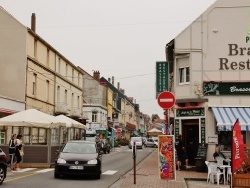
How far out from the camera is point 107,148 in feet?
140

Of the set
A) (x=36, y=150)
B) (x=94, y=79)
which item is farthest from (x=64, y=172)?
(x=94, y=79)

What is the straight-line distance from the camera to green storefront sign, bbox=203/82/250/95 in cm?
2269

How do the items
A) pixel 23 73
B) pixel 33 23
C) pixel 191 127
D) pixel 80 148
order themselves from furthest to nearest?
pixel 33 23
pixel 23 73
pixel 191 127
pixel 80 148

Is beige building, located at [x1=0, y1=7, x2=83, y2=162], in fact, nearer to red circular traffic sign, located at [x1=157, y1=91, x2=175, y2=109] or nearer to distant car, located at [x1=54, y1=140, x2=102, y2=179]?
distant car, located at [x1=54, y1=140, x2=102, y2=179]

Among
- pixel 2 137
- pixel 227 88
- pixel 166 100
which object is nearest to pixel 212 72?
pixel 227 88

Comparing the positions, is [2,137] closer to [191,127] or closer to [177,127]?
[177,127]

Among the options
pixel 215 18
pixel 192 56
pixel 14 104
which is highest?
pixel 215 18

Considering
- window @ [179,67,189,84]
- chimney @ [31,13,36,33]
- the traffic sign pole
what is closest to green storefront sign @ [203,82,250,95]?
window @ [179,67,189,84]

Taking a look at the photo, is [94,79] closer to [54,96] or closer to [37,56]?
[54,96]

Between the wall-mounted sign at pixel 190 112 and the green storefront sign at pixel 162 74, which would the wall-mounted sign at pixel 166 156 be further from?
the green storefront sign at pixel 162 74

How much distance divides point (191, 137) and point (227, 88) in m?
3.25

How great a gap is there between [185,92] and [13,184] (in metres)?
11.5

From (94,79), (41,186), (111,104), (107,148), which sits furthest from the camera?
(111,104)

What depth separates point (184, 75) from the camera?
24203mm
